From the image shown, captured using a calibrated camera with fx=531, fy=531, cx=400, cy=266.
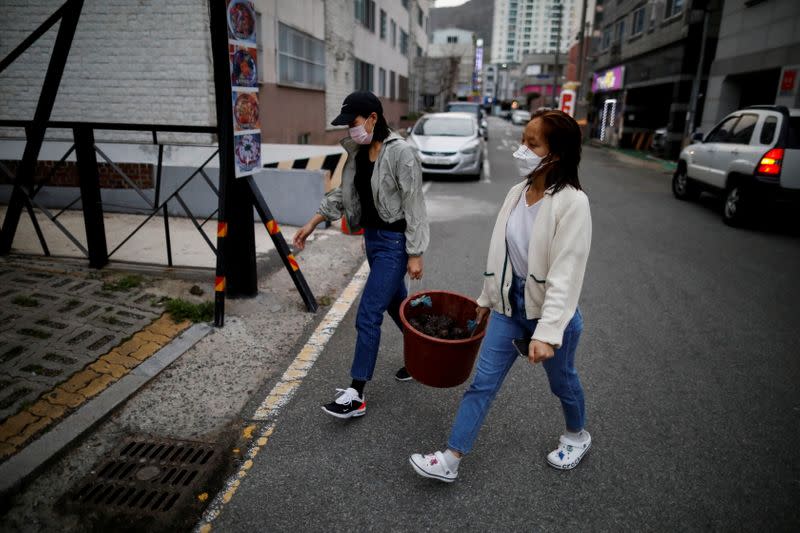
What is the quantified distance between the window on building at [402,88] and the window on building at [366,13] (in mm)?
8556

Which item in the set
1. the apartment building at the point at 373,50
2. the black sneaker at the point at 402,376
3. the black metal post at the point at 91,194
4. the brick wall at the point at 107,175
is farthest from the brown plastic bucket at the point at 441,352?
the apartment building at the point at 373,50

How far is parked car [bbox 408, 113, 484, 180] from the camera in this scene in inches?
547

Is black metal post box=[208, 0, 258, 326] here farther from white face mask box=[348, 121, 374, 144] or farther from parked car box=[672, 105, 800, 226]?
parked car box=[672, 105, 800, 226]

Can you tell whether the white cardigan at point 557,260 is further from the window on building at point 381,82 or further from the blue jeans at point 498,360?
the window on building at point 381,82

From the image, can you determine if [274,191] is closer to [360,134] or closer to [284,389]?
[284,389]

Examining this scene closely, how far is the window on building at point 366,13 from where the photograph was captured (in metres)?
23.6

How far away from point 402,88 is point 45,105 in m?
33.1

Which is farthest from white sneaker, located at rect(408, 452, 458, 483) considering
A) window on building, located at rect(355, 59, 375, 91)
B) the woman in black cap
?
window on building, located at rect(355, 59, 375, 91)

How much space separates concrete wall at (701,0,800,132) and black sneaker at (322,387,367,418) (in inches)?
653

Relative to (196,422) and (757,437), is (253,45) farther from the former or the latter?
(757,437)

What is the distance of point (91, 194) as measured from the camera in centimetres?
544

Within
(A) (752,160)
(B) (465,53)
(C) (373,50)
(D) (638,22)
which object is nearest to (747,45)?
(A) (752,160)

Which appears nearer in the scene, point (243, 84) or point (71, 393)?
point (71, 393)

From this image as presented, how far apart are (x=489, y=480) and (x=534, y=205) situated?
1.49 meters
